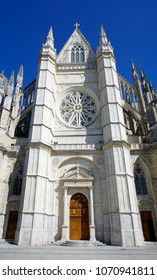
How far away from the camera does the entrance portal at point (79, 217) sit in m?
12.9

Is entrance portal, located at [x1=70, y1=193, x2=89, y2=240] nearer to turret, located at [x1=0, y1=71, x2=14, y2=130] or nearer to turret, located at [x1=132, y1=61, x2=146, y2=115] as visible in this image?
turret, located at [x1=0, y1=71, x2=14, y2=130]

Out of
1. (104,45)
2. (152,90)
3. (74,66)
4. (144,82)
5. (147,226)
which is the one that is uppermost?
(104,45)

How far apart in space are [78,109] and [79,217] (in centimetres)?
1080

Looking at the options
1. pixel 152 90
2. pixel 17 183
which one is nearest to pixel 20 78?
pixel 17 183

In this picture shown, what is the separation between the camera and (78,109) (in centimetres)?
1878

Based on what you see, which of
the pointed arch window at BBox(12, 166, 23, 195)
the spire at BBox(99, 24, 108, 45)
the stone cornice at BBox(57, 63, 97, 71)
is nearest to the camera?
the pointed arch window at BBox(12, 166, 23, 195)

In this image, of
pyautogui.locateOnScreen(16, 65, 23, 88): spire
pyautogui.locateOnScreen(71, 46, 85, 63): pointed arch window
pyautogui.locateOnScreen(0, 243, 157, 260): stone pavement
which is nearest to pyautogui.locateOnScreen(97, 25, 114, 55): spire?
pyautogui.locateOnScreen(71, 46, 85, 63): pointed arch window

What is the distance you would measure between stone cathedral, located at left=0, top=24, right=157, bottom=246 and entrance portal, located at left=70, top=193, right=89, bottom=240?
67mm

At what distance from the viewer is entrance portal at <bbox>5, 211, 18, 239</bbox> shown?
13019 mm

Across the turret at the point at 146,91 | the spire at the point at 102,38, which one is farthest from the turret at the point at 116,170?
the spire at the point at 102,38

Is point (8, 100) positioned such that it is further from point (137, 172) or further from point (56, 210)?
point (137, 172)

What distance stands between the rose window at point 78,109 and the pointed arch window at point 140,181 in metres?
6.70

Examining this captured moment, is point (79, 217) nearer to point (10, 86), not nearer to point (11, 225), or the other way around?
point (11, 225)
